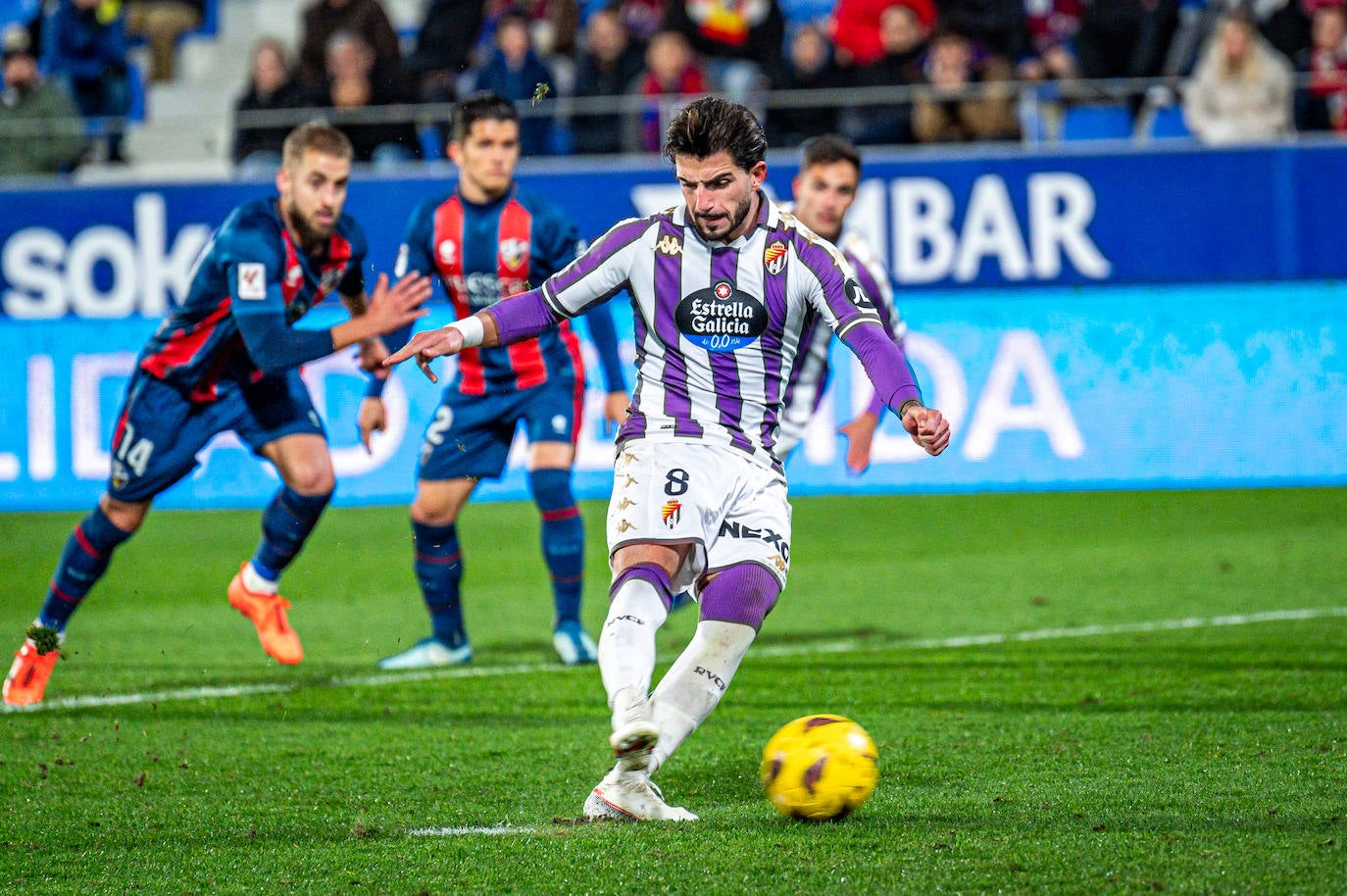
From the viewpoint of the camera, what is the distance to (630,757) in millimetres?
4129

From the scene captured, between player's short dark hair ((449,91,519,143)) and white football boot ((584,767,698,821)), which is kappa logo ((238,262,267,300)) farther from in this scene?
white football boot ((584,767,698,821))

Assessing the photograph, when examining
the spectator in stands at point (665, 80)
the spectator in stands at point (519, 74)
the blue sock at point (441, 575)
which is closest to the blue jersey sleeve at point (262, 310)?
the blue sock at point (441, 575)

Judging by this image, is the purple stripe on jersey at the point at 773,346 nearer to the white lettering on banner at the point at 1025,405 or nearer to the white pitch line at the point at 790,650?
the white pitch line at the point at 790,650

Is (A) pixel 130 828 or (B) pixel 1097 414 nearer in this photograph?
(A) pixel 130 828

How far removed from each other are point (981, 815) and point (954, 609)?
392 centimetres

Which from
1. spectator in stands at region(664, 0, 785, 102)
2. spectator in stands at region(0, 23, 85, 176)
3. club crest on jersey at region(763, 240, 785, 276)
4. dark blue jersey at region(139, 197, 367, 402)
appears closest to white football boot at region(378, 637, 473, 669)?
dark blue jersey at region(139, 197, 367, 402)

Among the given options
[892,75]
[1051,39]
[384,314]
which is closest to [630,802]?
[384,314]

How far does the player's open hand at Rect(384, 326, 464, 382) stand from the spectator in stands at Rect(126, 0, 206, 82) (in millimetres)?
13596

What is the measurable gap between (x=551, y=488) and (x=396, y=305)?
1.33m

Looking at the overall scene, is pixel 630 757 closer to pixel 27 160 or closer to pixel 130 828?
pixel 130 828

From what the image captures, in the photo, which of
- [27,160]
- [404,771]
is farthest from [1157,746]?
[27,160]

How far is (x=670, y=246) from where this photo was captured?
4.68m

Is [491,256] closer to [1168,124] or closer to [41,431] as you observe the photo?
[41,431]

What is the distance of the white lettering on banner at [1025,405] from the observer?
11.8 metres
